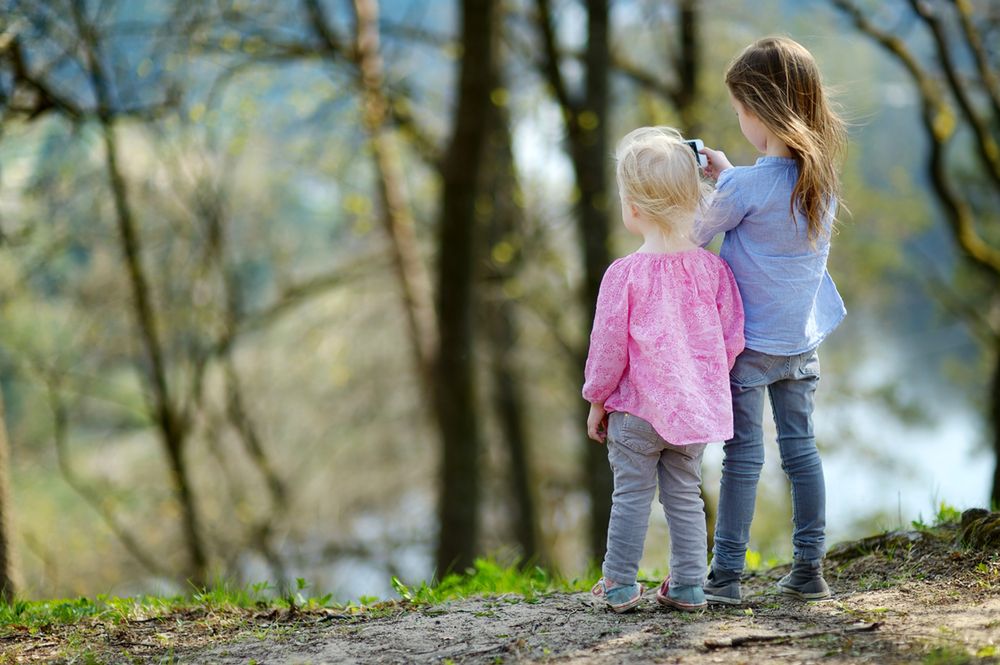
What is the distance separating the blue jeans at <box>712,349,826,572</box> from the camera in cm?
344

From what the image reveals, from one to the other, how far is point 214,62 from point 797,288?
9716mm

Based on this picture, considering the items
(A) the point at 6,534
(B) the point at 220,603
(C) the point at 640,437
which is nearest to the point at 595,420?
(C) the point at 640,437

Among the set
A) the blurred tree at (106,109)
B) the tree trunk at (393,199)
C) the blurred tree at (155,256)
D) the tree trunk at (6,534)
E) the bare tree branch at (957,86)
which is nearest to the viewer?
the tree trunk at (6,534)

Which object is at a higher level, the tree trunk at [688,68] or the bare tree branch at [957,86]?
the tree trunk at [688,68]

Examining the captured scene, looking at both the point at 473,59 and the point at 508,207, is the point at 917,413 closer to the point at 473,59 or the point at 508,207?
the point at 508,207

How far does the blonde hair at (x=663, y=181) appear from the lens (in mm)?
3320

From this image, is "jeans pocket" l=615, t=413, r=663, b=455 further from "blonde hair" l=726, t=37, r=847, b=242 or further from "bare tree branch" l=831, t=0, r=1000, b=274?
"bare tree branch" l=831, t=0, r=1000, b=274

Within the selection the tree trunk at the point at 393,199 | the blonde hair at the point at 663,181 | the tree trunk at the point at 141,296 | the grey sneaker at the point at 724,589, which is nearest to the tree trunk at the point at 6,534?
the tree trunk at the point at 141,296

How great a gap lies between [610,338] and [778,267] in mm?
621

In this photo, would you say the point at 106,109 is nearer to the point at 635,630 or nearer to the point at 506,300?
the point at 506,300

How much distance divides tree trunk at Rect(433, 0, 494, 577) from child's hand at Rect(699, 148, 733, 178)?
185 inches

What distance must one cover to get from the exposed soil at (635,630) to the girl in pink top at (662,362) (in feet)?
0.83

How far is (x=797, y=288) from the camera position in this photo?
3.41 metres

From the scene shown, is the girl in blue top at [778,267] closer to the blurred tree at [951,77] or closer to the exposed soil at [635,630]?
the exposed soil at [635,630]
